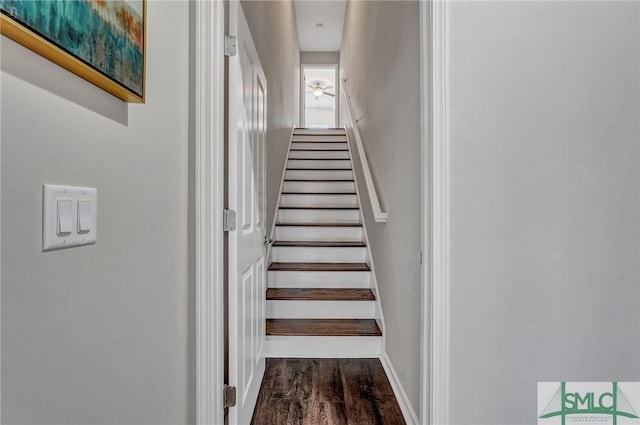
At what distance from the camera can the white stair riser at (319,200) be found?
4223mm

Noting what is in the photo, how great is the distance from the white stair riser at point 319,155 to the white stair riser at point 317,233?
1.65 meters

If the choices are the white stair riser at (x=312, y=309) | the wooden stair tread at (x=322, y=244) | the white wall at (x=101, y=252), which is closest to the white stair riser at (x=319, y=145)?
the wooden stair tread at (x=322, y=244)

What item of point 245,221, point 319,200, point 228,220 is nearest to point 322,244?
point 319,200

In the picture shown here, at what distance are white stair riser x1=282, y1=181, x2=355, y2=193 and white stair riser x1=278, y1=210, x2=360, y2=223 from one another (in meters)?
0.50

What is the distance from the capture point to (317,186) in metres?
4.45

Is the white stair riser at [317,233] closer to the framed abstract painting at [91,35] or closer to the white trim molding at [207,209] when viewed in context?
the white trim molding at [207,209]

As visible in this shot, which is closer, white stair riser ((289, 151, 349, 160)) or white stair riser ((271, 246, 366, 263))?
white stair riser ((271, 246, 366, 263))

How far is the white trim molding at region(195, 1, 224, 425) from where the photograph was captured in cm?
131

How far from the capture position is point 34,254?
62cm

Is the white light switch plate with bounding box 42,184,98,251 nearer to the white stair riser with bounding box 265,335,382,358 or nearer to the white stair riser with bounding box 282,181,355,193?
the white stair riser with bounding box 265,335,382,358

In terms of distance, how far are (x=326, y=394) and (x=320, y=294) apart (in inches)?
34.2

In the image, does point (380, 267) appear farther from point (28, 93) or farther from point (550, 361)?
point (28, 93)

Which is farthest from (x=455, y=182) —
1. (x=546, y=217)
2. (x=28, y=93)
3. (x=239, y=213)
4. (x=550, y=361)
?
(x=28, y=93)

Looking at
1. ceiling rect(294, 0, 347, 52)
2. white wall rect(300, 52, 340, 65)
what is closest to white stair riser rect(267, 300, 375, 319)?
ceiling rect(294, 0, 347, 52)
